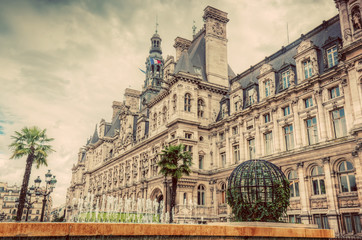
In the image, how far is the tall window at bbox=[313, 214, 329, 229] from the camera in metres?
24.1

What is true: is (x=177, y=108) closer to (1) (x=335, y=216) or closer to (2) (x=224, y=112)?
(2) (x=224, y=112)

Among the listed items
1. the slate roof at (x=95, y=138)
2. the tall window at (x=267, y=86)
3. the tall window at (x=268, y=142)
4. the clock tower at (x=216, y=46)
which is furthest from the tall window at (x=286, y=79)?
the slate roof at (x=95, y=138)

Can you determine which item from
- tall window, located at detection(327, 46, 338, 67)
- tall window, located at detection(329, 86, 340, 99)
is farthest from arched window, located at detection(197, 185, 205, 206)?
tall window, located at detection(327, 46, 338, 67)

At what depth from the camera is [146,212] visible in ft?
143

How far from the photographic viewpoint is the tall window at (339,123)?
24.8 m

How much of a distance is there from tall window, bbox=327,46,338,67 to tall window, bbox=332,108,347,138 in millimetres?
4485

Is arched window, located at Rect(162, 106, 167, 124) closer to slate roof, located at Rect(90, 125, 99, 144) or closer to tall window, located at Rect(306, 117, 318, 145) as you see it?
tall window, located at Rect(306, 117, 318, 145)

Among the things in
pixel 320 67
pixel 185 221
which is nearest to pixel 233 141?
pixel 185 221

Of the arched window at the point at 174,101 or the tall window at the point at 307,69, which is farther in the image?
the arched window at the point at 174,101

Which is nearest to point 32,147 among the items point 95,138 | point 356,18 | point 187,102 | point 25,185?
point 25,185

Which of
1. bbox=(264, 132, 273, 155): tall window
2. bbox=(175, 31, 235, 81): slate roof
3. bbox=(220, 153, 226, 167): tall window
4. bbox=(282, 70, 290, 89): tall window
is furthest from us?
bbox=(175, 31, 235, 81): slate roof

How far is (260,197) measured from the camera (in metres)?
15.6

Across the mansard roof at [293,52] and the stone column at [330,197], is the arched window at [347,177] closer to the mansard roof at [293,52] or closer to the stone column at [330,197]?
the stone column at [330,197]

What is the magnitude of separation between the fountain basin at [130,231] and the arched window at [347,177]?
1477cm
